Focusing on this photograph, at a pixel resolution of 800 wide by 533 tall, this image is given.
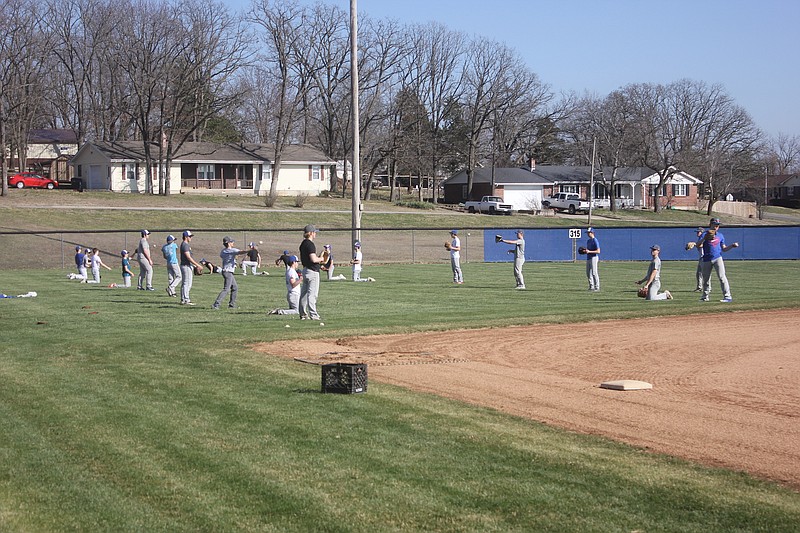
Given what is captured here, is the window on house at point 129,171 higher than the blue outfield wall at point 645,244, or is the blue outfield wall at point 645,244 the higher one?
the window on house at point 129,171

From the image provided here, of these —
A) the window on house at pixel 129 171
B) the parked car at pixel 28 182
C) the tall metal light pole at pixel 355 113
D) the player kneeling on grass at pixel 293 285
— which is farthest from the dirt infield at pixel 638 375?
the parked car at pixel 28 182

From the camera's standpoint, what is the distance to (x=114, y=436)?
929 centimetres

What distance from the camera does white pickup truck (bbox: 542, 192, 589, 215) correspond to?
8688 centimetres

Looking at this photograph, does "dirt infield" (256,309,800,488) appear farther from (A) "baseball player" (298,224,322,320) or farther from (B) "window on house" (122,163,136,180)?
(B) "window on house" (122,163,136,180)

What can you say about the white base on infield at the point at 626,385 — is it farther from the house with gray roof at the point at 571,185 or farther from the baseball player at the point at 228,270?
the house with gray roof at the point at 571,185

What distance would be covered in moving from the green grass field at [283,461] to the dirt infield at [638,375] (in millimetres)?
698

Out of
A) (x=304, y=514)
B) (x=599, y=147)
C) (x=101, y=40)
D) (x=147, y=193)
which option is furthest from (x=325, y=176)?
(x=304, y=514)

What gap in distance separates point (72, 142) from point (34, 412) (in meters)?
94.0

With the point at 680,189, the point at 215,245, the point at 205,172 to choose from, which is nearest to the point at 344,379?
the point at 215,245

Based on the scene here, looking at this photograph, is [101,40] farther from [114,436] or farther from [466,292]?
[114,436]

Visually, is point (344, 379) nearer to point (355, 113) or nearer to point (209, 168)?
point (355, 113)

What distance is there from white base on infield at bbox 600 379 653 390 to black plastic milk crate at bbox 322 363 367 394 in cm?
332

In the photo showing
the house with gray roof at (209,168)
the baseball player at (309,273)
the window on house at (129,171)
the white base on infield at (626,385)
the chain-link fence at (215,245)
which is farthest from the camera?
the house with gray roof at (209,168)

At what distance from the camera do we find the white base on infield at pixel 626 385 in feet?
39.3
